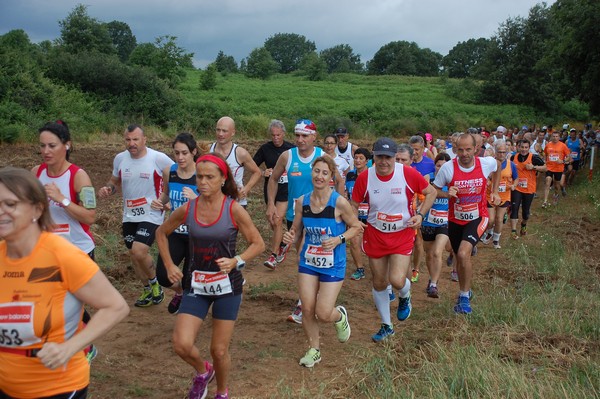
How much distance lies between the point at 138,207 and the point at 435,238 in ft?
13.4

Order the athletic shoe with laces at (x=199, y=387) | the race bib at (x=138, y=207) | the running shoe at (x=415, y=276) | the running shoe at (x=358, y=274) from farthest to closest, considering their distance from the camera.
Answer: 1. the running shoe at (x=358, y=274)
2. the running shoe at (x=415, y=276)
3. the race bib at (x=138, y=207)
4. the athletic shoe with laces at (x=199, y=387)

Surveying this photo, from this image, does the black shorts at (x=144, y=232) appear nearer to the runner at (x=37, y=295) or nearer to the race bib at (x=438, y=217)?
the race bib at (x=438, y=217)

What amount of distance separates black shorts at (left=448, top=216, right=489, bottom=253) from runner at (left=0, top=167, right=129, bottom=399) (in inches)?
214

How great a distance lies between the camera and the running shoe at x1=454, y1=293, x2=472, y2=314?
7122mm

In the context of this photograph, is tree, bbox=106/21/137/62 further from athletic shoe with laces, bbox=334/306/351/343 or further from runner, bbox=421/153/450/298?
athletic shoe with laces, bbox=334/306/351/343

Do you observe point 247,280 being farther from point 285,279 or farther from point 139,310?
point 139,310

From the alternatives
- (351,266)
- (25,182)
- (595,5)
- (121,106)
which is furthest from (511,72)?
(25,182)

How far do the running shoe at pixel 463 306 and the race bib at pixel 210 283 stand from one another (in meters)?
3.50

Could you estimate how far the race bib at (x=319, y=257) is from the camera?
5730 millimetres

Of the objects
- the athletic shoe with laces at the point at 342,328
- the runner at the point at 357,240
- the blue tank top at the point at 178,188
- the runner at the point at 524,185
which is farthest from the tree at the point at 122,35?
the athletic shoe with laces at the point at 342,328

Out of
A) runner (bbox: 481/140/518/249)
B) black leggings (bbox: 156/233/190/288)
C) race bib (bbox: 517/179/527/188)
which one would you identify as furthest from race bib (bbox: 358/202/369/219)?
race bib (bbox: 517/179/527/188)

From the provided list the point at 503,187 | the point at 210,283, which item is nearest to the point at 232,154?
the point at 210,283

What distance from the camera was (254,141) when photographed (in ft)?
85.1

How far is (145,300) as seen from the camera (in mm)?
7543
